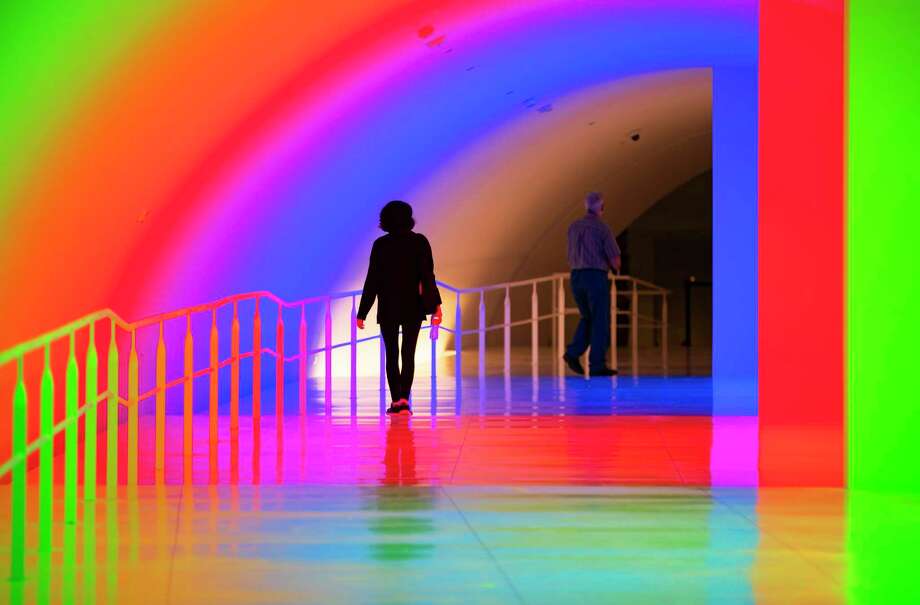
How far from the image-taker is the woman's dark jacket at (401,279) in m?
9.04

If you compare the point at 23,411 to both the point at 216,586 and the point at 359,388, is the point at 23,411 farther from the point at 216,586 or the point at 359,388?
the point at 359,388

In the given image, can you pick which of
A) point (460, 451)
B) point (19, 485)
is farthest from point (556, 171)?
point (19, 485)

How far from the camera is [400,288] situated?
29.7ft

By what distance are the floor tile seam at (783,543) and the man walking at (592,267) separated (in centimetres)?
645

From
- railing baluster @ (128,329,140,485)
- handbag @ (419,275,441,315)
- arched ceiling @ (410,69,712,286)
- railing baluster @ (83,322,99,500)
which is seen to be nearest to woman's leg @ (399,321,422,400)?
handbag @ (419,275,441,315)

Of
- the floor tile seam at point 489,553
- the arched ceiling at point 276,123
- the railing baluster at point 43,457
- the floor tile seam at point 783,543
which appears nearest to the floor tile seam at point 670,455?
the floor tile seam at point 783,543

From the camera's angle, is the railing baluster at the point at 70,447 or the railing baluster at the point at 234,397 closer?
the railing baluster at the point at 70,447

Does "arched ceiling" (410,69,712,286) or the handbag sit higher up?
"arched ceiling" (410,69,712,286)

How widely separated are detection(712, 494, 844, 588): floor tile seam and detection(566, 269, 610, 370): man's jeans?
646cm

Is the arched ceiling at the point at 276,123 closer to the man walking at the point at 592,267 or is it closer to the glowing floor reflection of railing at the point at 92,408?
the glowing floor reflection of railing at the point at 92,408

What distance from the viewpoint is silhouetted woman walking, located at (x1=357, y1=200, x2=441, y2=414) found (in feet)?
29.7

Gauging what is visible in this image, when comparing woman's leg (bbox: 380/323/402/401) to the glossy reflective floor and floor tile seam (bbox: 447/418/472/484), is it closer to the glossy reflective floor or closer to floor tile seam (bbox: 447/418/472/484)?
floor tile seam (bbox: 447/418/472/484)

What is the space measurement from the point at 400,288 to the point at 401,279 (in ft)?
0.18

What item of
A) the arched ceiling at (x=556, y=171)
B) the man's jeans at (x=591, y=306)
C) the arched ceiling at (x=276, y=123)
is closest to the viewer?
the arched ceiling at (x=276, y=123)
